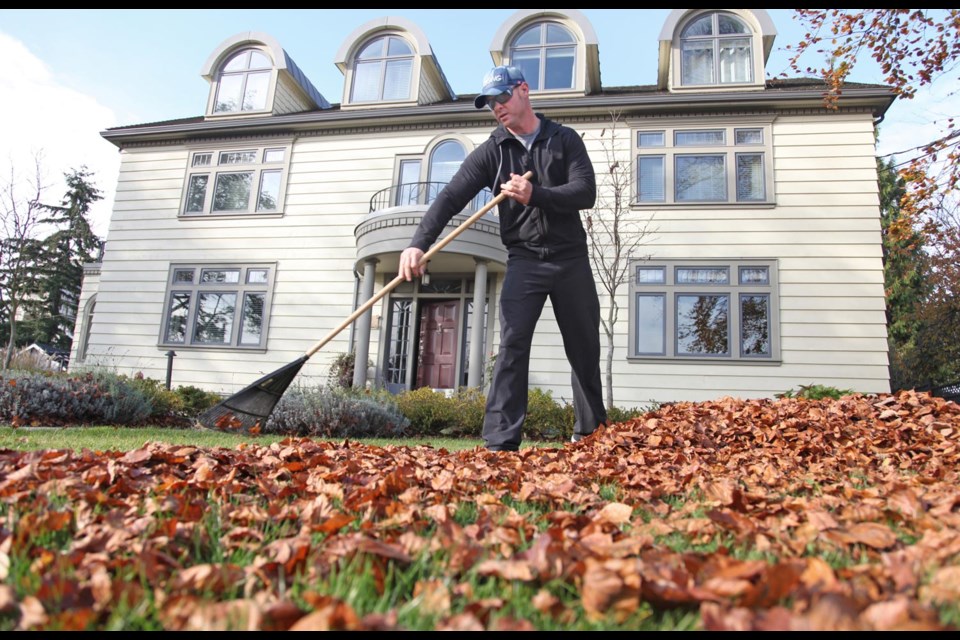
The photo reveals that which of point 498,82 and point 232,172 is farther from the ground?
point 232,172

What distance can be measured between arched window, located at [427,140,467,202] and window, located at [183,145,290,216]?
11.2ft

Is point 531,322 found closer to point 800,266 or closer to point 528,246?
point 528,246

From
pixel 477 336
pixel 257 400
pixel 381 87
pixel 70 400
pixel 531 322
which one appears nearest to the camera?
pixel 531 322

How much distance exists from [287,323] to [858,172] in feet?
37.5

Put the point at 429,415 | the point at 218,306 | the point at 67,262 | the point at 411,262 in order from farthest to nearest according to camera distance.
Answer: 1. the point at 67,262
2. the point at 218,306
3. the point at 429,415
4. the point at 411,262

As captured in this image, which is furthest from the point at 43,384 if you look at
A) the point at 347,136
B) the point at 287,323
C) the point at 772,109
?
the point at 772,109

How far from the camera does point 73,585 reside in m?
1.10

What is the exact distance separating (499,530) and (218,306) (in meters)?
12.5

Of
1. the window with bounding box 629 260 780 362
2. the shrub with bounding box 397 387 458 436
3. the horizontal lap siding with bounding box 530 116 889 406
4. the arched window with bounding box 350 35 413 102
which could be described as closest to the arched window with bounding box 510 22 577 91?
the arched window with bounding box 350 35 413 102

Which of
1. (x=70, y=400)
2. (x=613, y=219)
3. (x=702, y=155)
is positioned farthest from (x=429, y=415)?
(x=702, y=155)

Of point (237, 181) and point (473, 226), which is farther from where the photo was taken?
point (237, 181)

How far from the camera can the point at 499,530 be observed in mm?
1548

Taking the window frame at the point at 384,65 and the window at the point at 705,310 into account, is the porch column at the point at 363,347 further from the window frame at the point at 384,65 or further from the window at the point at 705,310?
the window at the point at 705,310

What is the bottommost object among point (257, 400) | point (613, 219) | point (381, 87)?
point (257, 400)
